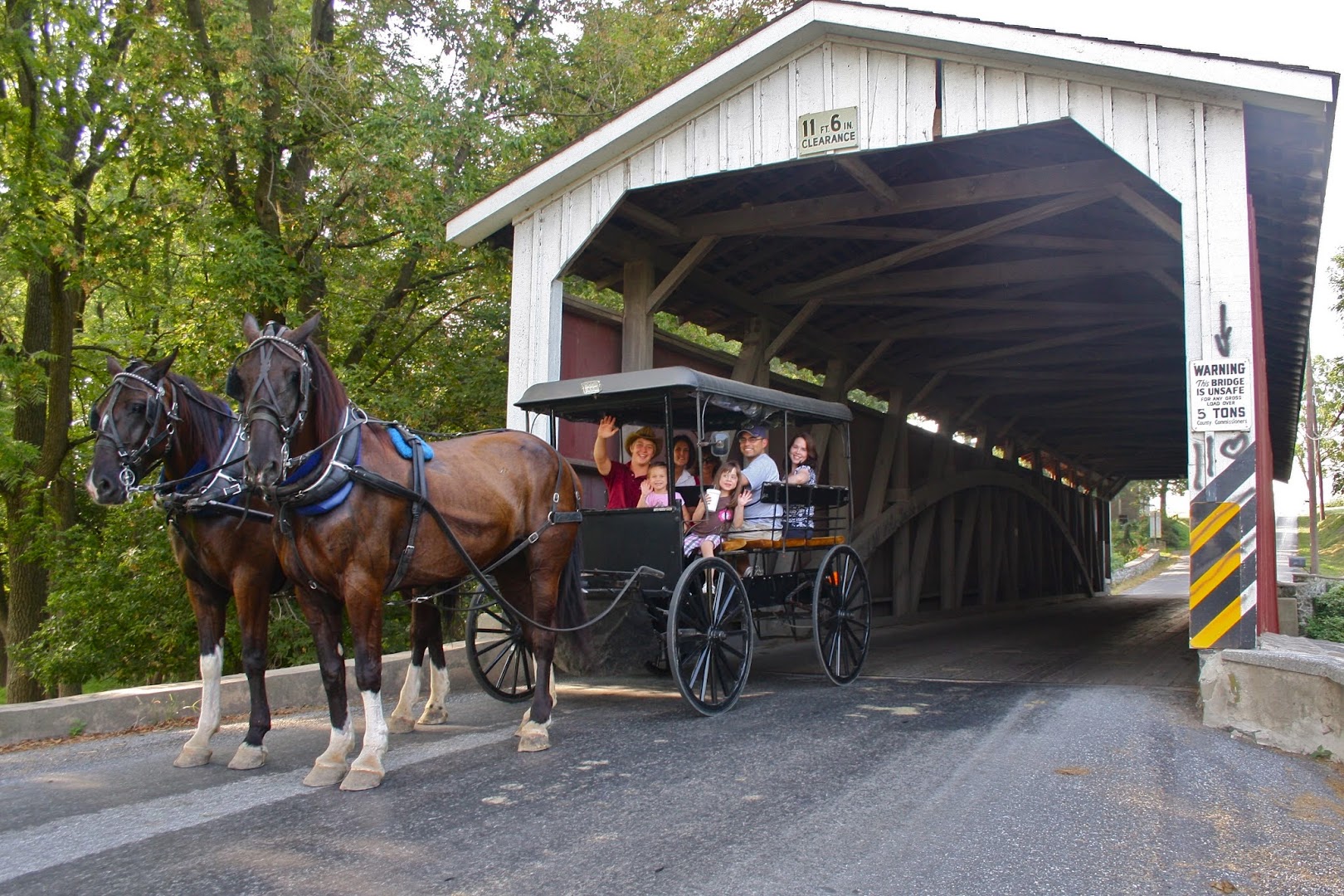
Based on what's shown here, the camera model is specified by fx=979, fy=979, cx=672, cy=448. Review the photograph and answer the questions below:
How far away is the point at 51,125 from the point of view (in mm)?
11250

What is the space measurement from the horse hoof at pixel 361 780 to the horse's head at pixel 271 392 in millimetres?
1355

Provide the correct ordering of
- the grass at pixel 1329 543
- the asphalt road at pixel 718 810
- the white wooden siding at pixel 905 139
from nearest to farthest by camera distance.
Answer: the asphalt road at pixel 718 810 < the white wooden siding at pixel 905 139 < the grass at pixel 1329 543

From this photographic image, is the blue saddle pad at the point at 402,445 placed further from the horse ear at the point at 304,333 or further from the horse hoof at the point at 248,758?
the horse hoof at the point at 248,758

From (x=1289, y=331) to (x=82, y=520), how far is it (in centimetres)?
1680

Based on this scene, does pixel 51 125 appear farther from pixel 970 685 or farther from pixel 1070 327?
pixel 1070 327

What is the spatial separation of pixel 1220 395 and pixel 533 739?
4.87m

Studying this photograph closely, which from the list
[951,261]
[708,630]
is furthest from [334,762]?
[951,261]

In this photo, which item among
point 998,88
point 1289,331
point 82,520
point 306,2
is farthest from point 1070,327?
point 82,520

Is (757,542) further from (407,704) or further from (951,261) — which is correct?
(951,261)

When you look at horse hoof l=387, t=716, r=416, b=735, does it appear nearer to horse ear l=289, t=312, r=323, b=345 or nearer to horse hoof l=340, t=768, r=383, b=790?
horse hoof l=340, t=768, r=383, b=790

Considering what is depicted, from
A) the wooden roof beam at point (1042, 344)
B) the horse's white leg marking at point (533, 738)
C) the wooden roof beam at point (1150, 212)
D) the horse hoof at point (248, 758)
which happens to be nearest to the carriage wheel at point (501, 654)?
the horse's white leg marking at point (533, 738)

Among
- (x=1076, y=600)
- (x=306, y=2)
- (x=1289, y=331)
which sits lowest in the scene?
(x=1076, y=600)

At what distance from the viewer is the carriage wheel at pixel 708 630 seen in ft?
19.9

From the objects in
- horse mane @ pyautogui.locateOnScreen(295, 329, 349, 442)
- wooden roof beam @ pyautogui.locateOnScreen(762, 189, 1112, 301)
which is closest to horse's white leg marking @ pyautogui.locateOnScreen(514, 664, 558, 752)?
horse mane @ pyautogui.locateOnScreen(295, 329, 349, 442)
